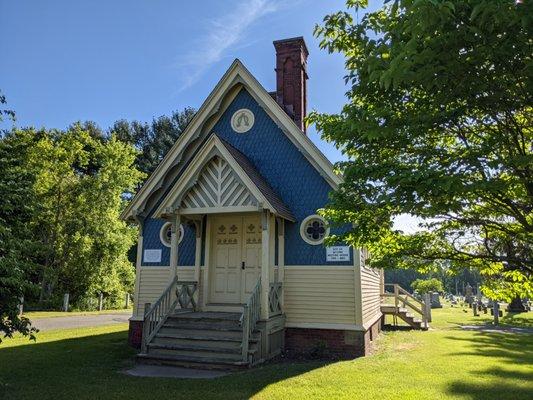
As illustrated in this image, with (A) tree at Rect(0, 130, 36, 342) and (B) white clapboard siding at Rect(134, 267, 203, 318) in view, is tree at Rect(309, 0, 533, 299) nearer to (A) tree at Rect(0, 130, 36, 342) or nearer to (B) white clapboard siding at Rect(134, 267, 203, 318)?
(A) tree at Rect(0, 130, 36, 342)

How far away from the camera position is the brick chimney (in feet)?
47.6

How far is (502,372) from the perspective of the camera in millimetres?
9000

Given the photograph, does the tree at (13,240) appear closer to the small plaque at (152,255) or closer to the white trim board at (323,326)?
the small plaque at (152,255)

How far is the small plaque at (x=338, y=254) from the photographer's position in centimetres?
1126

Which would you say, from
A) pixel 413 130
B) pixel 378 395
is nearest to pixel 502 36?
pixel 413 130

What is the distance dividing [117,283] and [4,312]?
79.4 ft

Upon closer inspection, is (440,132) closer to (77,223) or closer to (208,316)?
(208,316)

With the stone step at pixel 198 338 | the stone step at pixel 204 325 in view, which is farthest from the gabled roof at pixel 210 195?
the stone step at pixel 198 338

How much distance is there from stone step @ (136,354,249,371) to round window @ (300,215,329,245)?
156 inches

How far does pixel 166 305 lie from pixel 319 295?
4.09 metres

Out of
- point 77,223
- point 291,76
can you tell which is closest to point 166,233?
point 291,76

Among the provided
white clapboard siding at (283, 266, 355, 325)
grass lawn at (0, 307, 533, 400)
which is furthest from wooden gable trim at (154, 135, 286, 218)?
grass lawn at (0, 307, 533, 400)

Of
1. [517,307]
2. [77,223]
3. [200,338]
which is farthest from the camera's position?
[517,307]

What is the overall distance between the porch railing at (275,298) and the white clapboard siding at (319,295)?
0.27 meters
